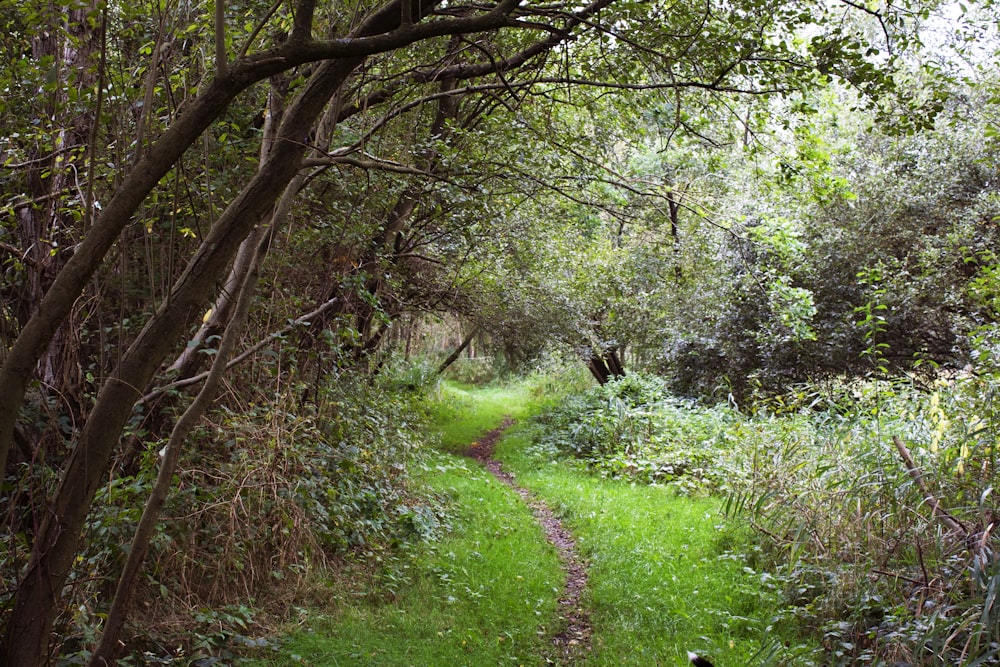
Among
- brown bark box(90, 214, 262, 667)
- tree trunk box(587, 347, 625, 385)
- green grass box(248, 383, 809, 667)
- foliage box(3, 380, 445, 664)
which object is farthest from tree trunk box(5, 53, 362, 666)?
tree trunk box(587, 347, 625, 385)

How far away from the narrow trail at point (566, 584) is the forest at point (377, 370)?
7 centimetres

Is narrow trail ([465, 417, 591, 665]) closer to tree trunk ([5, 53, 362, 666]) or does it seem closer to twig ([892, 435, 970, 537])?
twig ([892, 435, 970, 537])

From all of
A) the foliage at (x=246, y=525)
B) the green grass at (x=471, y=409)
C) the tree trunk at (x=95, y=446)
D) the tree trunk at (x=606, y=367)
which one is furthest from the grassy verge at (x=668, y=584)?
the tree trunk at (x=606, y=367)

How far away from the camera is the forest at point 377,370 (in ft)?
10.00

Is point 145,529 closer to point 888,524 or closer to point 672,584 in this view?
point 888,524

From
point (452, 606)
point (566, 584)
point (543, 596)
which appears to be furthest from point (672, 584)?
point (452, 606)

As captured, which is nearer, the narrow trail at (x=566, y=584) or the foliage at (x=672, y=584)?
the foliage at (x=672, y=584)

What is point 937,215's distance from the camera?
523 inches

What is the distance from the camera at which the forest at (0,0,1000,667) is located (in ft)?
10.00

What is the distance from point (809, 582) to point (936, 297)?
9.18 metres

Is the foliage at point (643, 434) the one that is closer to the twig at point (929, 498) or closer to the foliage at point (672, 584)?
the foliage at point (672, 584)

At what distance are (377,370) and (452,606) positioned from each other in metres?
4.56

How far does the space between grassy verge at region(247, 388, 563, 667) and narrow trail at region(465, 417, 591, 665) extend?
0.14 metres

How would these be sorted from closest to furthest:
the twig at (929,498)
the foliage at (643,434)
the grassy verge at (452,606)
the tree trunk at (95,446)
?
the tree trunk at (95,446) < the twig at (929,498) < the grassy verge at (452,606) < the foliage at (643,434)
